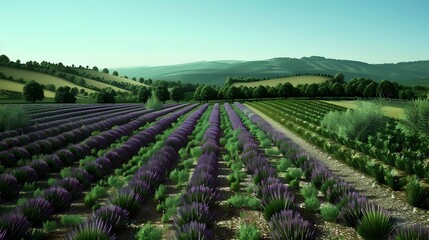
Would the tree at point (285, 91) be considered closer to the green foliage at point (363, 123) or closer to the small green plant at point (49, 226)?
the green foliage at point (363, 123)

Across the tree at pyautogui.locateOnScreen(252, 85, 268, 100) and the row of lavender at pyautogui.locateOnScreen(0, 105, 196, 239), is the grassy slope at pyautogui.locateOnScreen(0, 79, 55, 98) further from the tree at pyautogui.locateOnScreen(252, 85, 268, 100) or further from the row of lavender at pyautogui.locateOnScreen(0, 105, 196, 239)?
the row of lavender at pyautogui.locateOnScreen(0, 105, 196, 239)

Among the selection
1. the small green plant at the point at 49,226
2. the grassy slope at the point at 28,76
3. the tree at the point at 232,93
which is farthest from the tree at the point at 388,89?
the grassy slope at the point at 28,76

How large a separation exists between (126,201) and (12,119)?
2042 centimetres

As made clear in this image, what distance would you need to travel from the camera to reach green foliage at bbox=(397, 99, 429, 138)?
58.2ft

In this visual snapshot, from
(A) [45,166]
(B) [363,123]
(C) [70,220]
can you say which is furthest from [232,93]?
(C) [70,220]

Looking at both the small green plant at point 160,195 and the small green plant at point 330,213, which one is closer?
the small green plant at point 330,213

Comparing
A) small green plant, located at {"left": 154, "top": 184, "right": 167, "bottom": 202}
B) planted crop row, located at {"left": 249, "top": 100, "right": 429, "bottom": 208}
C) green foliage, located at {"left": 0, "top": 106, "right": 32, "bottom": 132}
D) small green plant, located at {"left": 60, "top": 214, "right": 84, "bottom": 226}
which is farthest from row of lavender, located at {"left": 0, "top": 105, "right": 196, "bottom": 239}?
green foliage, located at {"left": 0, "top": 106, "right": 32, "bottom": 132}

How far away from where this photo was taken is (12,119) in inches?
925

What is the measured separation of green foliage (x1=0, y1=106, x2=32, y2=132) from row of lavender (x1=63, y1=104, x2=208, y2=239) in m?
16.2

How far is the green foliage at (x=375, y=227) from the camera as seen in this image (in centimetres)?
630

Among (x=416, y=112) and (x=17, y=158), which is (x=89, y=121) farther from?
(x=416, y=112)

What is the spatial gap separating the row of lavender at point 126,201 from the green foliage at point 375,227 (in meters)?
5.04

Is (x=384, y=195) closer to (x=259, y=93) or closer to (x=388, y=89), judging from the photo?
(x=259, y=93)

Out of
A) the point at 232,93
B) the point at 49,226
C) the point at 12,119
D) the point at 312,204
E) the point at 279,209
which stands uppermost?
the point at 279,209
